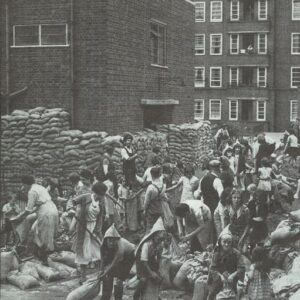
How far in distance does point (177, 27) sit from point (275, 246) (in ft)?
47.7

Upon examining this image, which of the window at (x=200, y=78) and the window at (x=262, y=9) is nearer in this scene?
the window at (x=262, y=9)

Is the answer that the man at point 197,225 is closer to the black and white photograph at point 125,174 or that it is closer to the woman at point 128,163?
the black and white photograph at point 125,174

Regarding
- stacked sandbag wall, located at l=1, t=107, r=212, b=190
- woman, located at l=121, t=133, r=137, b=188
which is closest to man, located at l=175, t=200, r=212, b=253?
woman, located at l=121, t=133, r=137, b=188

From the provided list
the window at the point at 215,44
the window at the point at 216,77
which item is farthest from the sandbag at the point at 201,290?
the window at the point at 215,44

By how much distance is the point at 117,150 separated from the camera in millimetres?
17250

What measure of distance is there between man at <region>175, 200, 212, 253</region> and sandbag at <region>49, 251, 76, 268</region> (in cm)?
213

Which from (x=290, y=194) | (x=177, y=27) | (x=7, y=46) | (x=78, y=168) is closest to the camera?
(x=290, y=194)

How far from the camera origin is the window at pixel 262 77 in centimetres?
4788

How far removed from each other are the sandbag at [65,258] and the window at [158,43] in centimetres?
1125

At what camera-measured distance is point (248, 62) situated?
48.4m

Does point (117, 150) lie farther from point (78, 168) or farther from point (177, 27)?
point (177, 27)

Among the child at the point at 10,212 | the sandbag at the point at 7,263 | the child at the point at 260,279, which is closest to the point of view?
the child at the point at 260,279

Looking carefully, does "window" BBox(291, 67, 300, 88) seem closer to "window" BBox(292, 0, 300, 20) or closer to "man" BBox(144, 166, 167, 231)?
"window" BBox(292, 0, 300, 20)

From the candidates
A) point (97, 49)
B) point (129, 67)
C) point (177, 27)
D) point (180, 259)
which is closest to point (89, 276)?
point (180, 259)
